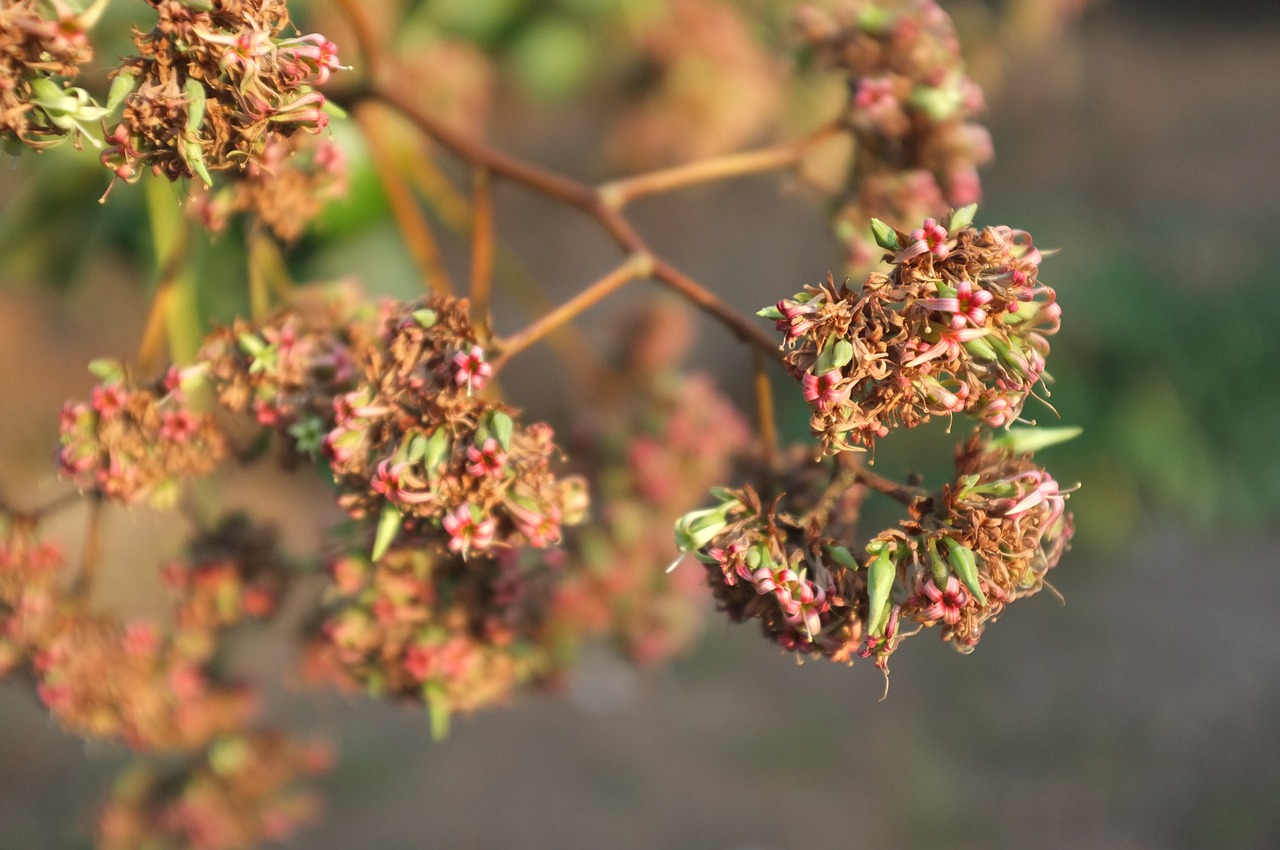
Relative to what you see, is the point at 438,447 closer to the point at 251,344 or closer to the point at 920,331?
the point at 251,344

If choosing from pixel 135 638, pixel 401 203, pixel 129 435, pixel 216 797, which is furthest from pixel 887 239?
pixel 216 797

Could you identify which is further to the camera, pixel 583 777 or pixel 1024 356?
pixel 583 777

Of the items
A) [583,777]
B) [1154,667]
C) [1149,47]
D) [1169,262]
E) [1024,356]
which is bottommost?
[583,777]

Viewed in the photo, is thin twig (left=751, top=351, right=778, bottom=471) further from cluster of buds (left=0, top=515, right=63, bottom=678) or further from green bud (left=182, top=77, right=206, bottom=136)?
cluster of buds (left=0, top=515, right=63, bottom=678)

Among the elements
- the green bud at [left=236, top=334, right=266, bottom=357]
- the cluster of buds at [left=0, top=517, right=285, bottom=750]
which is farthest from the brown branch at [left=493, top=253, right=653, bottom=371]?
the cluster of buds at [left=0, top=517, right=285, bottom=750]

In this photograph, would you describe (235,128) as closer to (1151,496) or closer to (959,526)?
(959,526)

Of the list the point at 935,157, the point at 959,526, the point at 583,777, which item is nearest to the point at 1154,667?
the point at 583,777
